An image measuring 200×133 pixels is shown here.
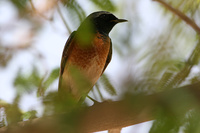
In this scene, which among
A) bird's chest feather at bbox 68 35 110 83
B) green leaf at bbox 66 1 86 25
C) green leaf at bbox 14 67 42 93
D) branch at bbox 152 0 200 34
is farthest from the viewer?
bird's chest feather at bbox 68 35 110 83

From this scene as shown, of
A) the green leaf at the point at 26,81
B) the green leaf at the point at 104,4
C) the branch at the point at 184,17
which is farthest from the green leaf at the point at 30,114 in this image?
the branch at the point at 184,17

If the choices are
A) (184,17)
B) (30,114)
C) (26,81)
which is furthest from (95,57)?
(30,114)

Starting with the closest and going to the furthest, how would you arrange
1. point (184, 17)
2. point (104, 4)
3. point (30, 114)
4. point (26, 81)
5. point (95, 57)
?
point (104, 4) < point (30, 114) < point (26, 81) < point (184, 17) < point (95, 57)

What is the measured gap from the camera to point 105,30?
4340mm

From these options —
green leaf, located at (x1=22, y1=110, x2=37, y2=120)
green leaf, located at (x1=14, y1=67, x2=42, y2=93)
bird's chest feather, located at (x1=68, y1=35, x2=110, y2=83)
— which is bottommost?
green leaf, located at (x1=22, y1=110, x2=37, y2=120)

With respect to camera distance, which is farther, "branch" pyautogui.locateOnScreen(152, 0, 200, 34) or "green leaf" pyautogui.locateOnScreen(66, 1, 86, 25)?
"branch" pyautogui.locateOnScreen(152, 0, 200, 34)

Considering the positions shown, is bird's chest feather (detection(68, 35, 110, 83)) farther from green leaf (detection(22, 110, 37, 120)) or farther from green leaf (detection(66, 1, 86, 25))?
green leaf (detection(66, 1, 86, 25))

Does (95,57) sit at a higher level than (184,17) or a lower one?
higher

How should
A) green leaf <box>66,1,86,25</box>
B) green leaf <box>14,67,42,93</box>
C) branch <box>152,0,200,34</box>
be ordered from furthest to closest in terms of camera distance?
1. branch <box>152,0,200,34</box>
2. green leaf <box>14,67,42,93</box>
3. green leaf <box>66,1,86,25</box>

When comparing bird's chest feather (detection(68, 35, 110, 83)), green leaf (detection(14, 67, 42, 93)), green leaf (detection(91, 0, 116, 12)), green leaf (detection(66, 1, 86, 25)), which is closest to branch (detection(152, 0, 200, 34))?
green leaf (detection(91, 0, 116, 12))

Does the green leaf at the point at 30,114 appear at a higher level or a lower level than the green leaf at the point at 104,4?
lower

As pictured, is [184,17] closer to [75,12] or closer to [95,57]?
[75,12]

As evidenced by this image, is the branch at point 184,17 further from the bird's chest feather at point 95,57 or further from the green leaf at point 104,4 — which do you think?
the bird's chest feather at point 95,57

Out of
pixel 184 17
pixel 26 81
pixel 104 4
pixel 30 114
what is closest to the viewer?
pixel 104 4
